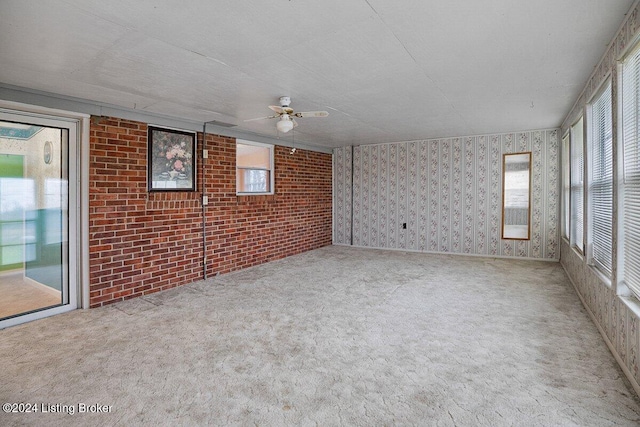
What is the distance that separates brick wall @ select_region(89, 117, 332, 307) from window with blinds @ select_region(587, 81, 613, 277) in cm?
475

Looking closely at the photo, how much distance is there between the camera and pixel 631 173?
2.37m

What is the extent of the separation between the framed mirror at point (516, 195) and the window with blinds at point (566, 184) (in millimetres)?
558

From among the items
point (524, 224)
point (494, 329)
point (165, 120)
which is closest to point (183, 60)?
point (165, 120)

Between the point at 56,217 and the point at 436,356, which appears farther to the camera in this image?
the point at 56,217

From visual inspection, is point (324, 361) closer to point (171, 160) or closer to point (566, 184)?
point (171, 160)

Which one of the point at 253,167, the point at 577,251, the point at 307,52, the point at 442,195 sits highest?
the point at 307,52

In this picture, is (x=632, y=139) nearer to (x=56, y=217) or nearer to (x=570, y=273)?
(x=570, y=273)

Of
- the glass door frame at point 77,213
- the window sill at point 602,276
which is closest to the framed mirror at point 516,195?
the window sill at point 602,276

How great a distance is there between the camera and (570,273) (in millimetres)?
4844

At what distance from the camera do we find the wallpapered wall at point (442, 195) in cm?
622

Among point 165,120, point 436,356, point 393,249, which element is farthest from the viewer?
point 393,249

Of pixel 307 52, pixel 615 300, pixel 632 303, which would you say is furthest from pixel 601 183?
pixel 307 52

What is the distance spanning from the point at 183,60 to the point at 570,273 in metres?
5.55

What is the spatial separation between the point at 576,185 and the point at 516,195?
1785 millimetres
